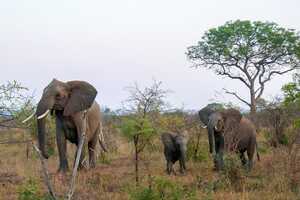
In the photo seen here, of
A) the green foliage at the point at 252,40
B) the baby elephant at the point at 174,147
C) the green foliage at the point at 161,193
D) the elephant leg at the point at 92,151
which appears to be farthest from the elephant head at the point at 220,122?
the green foliage at the point at 252,40

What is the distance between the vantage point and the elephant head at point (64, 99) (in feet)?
33.4

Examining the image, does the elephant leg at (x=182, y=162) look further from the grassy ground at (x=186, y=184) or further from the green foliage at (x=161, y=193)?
the green foliage at (x=161, y=193)

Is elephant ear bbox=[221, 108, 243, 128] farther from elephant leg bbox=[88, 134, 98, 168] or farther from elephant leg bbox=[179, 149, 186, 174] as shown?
elephant leg bbox=[88, 134, 98, 168]

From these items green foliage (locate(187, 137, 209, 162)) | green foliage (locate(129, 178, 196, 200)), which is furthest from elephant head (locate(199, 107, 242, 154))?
green foliage (locate(129, 178, 196, 200))

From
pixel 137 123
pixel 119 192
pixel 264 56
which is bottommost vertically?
pixel 119 192

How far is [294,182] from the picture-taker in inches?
333

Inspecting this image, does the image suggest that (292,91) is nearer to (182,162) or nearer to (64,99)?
(182,162)

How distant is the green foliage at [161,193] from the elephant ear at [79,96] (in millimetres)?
3816

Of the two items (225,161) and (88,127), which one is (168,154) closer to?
(88,127)

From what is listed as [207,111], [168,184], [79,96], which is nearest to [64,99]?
[79,96]

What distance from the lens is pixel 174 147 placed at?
12.5 meters

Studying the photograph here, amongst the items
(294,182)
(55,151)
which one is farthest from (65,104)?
(55,151)

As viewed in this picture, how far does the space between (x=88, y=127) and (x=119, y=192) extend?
13.0ft

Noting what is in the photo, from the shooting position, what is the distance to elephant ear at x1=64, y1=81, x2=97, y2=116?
10.8 m
